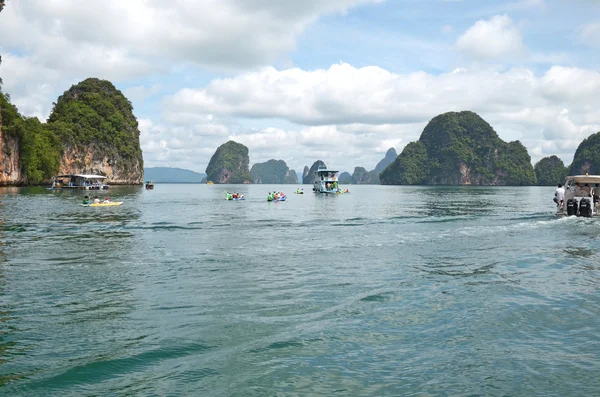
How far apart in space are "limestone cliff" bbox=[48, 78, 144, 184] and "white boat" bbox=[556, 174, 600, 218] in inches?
4524

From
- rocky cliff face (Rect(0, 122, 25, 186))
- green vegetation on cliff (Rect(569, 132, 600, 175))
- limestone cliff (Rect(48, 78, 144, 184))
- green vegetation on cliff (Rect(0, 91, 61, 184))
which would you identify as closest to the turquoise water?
rocky cliff face (Rect(0, 122, 25, 186))

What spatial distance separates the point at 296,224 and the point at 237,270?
16.2 metres

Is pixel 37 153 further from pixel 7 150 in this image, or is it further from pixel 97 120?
pixel 97 120

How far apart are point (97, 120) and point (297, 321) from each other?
137 meters

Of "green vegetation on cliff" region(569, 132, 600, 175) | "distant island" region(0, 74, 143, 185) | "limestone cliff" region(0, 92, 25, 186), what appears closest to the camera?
"limestone cliff" region(0, 92, 25, 186)

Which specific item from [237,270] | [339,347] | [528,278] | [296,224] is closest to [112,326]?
[339,347]

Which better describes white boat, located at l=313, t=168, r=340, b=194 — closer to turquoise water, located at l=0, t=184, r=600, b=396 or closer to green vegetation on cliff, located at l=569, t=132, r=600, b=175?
turquoise water, located at l=0, t=184, r=600, b=396

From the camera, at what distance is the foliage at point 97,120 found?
123 metres

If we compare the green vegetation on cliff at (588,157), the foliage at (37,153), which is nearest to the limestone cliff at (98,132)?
the foliage at (37,153)

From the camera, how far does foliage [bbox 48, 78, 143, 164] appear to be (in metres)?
123

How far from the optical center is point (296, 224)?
30656mm

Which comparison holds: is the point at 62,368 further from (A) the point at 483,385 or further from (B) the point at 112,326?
(A) the point at 483,385

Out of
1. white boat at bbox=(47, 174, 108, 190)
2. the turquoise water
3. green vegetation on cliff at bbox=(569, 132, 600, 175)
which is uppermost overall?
green vegetation on cliff at bbox=(569, 132, 600, 175)

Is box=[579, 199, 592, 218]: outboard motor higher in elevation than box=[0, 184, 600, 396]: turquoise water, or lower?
higher
